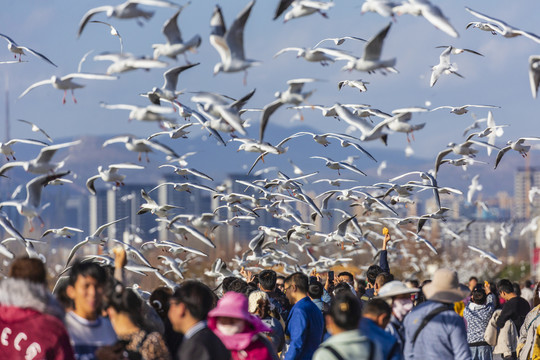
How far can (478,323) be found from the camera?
12.1 meters

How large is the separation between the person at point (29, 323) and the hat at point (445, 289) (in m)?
2.99

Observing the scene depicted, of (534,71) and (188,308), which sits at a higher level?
(534,71)

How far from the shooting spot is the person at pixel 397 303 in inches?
313

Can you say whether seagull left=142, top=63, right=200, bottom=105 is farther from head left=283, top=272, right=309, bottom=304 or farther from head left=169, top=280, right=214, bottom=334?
head left=169, top=280, right=214, bottom=334

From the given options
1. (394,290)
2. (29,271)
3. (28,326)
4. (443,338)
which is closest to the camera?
(28,326)

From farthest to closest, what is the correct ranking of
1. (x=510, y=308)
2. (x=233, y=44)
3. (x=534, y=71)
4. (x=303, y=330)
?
(x=510, y=308), (x=534, y=71), (x=233, y=44), (x=303, y=330)

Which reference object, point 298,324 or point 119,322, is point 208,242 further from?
point 119,322

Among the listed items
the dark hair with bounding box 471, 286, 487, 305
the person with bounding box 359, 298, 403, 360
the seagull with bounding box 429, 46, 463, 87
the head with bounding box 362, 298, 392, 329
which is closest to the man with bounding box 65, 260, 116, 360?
the person with bounding box 359, 298, 403, 360

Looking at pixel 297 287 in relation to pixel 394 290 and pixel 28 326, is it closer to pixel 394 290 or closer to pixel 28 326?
pixel 394 290

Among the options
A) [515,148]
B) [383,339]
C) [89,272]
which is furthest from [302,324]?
[515,148]

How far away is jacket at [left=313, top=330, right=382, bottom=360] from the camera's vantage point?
19.5 feet

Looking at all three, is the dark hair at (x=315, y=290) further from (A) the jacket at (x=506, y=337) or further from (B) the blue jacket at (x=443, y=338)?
(B) the blue jacket at (x=443, y=338)

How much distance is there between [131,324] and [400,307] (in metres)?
2.77

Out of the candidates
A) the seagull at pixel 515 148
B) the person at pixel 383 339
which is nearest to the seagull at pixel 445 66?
the seagull at pixel 515 148
